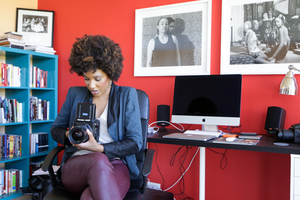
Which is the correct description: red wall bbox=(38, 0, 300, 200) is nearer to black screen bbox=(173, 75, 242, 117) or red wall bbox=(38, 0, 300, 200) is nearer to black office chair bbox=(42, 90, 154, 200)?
black screen bbox=(173, 75, 242, 117)

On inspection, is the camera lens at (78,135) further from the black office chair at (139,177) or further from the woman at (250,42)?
the woman at (250,42)

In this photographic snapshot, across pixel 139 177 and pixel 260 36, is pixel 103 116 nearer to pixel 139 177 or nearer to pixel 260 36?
pixel 139 177

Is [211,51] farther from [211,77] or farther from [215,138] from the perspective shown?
[215,138]

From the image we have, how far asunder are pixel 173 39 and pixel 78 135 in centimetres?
157

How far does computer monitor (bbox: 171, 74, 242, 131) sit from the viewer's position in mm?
2051

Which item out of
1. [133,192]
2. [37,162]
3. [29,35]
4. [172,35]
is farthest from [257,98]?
[29,35]

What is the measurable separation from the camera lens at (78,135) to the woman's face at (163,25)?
1.59 metres

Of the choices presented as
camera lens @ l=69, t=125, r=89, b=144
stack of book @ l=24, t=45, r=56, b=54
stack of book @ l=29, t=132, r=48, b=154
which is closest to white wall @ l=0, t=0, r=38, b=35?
stack of book @ l=24, t=45, r=56, b=54

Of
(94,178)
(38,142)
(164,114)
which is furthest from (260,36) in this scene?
(38,142)

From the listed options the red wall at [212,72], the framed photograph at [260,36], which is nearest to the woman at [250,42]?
the framed photograph at [260,36]

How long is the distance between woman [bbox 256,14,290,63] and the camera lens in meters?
1.62

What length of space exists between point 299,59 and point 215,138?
94 cm


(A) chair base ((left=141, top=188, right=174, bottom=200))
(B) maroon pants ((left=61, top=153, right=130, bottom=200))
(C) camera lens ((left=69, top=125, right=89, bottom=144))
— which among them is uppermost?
(C) camera lens ((left=69, top=125, right=89, bottom=144))

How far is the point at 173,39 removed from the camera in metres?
2.60
